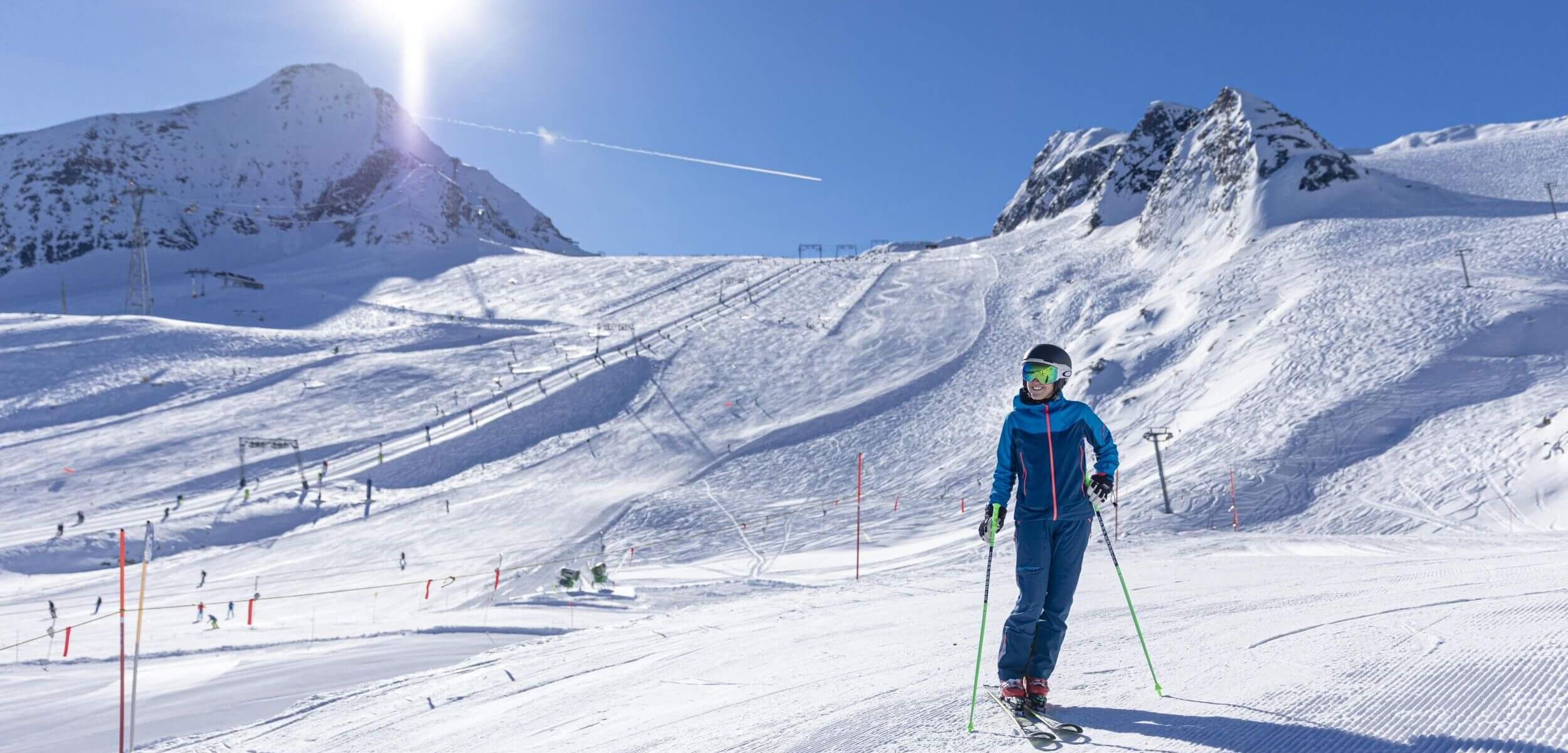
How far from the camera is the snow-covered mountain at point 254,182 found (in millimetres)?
117875

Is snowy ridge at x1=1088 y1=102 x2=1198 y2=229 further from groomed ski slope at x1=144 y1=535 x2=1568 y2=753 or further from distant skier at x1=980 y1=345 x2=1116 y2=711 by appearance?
distant skier at x1=980 y1=345 x2=1116 y2=711

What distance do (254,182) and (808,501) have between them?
145 meters

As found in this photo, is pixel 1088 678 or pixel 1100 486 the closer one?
pixel 1100 486

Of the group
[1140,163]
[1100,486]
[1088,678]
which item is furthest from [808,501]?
[1140,163]

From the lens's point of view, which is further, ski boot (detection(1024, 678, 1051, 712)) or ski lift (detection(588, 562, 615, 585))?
ski lift (detection(588, 562, 615, 585))

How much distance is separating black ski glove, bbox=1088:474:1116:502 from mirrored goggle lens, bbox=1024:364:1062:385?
0.53 meters

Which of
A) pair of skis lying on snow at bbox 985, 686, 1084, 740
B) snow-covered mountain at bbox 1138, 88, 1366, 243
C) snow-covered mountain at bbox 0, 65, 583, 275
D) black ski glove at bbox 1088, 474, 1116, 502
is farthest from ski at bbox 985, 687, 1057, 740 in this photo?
snow-covered mountain at bbox 0, 65, 583, 275

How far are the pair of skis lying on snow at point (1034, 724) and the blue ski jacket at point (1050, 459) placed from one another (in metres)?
0.92

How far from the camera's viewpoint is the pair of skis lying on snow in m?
3.89

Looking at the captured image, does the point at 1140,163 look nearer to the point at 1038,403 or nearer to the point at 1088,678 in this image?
the point at 1088,678

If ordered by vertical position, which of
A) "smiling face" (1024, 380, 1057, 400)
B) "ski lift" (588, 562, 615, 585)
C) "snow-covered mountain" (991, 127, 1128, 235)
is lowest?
"ski lift" (588, 562, 615, 585)

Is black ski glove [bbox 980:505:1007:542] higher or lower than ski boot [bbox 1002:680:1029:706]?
higher

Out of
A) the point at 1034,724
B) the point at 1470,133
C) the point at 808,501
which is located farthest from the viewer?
the point at 1470,133

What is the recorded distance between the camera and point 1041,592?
14.8 ft
